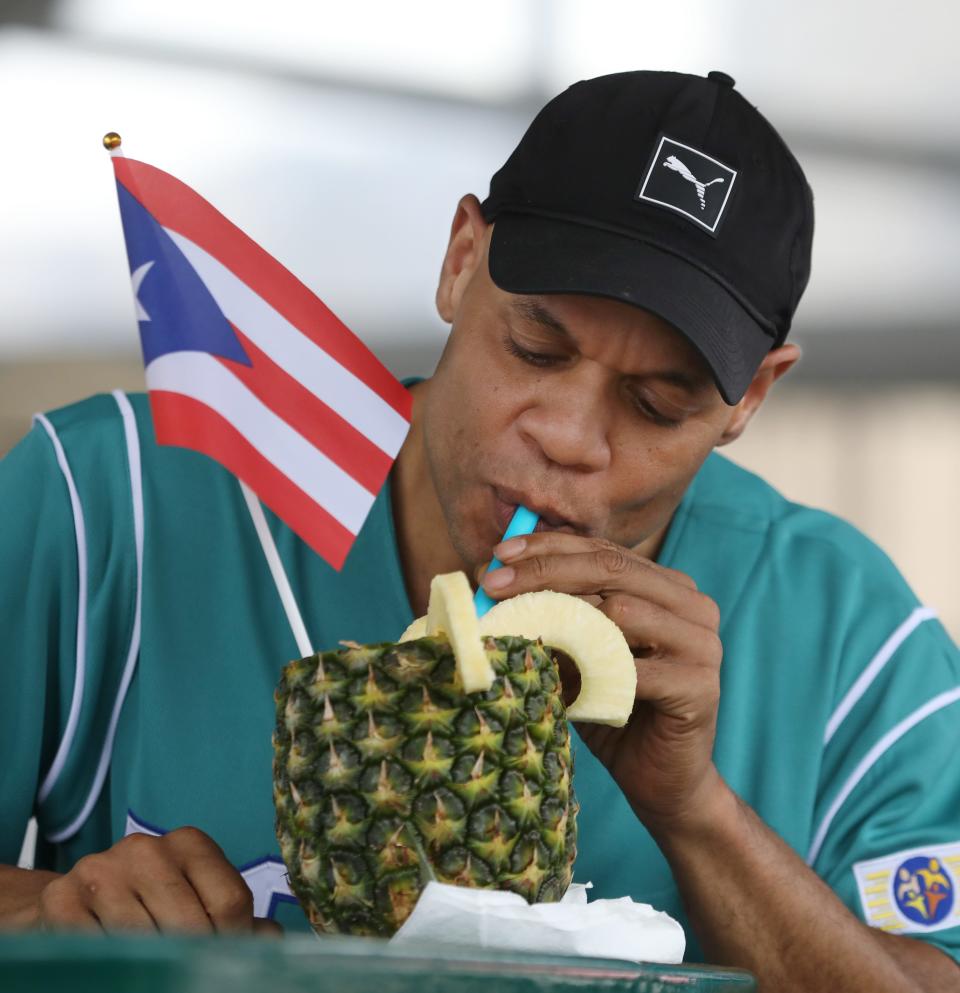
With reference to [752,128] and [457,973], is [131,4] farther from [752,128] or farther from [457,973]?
[457,973]

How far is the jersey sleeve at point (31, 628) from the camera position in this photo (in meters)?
1.55

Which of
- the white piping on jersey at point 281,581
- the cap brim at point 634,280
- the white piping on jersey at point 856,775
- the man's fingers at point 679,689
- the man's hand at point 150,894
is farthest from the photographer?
the white piping on jersey at point 856,775

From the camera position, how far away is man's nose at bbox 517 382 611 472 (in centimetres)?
135

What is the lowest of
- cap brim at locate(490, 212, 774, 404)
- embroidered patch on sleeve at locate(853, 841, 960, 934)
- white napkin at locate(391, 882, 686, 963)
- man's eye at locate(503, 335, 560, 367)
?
white napkin at locate(391, 882, 686, 963)

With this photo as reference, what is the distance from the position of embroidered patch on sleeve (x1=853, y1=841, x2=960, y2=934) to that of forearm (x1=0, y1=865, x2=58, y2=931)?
2.81 feet

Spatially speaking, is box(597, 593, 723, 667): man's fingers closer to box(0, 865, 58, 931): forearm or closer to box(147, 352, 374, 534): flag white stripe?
box(147, 352, 374, 534): flag white stripe

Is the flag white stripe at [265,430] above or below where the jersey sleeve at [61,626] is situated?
above

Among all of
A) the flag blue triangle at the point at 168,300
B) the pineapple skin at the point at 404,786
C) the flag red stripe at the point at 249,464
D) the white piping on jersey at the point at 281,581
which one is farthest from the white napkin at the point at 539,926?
the flag blue triangle at the point at 168,300

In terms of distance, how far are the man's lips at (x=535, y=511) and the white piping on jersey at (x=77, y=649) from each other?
0.48 m

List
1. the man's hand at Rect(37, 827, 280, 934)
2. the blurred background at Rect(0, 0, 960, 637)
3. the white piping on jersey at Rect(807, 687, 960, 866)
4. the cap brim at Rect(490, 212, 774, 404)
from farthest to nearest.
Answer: the blurred background at Rect(0, 0, 960, 637), the white piping on jersey at Rect(807, 687, 960, 866), the cap brim at Rect(490, 212, 774, 404), the man's hand at Rect(37, 827, 280, 934)

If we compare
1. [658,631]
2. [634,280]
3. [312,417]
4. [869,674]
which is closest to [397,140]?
[869,674]

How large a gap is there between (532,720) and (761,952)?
0.59 m

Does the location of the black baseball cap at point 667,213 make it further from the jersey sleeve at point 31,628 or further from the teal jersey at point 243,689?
the jersey sleeve at point 31,628

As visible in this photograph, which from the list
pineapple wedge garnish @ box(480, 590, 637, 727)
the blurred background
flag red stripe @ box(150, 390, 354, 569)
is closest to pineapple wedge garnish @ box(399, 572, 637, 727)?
pineapple wedge garnish @ box(480, 590, 637, 727)
